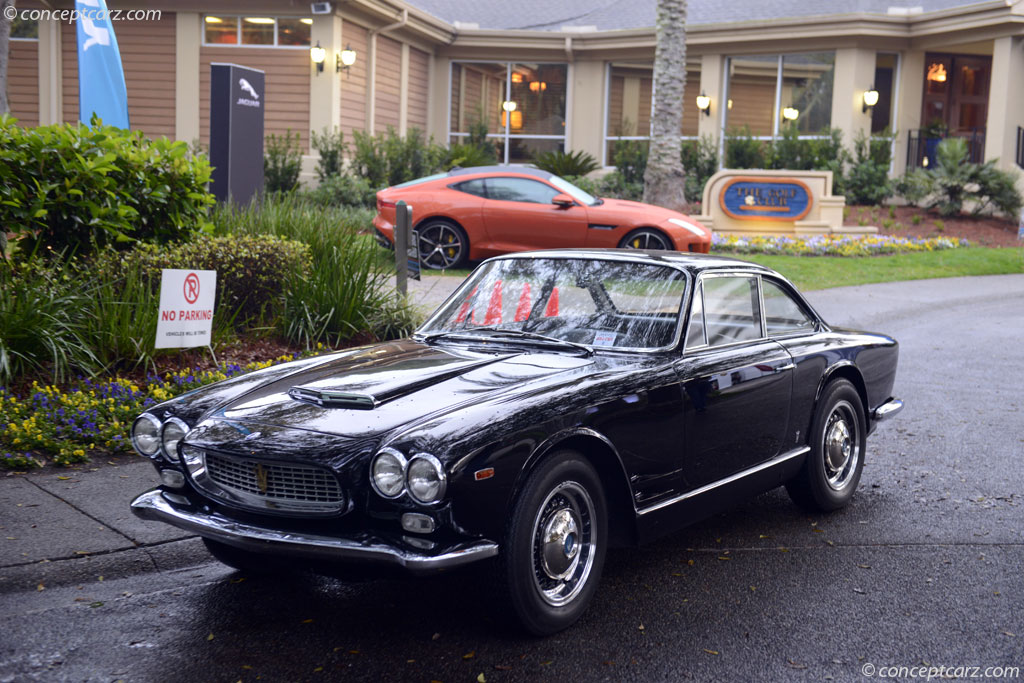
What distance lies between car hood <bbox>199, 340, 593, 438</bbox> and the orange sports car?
9.74 m

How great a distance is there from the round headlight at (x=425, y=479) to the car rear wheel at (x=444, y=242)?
11.4 m

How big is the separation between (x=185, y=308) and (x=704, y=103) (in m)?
21.5

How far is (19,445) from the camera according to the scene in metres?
6.11

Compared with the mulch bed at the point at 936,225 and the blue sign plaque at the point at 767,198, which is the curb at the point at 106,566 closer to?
the blue sign plaque at the point at 767,198

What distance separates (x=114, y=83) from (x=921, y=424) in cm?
972

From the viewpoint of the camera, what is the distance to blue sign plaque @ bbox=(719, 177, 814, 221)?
2041 cm

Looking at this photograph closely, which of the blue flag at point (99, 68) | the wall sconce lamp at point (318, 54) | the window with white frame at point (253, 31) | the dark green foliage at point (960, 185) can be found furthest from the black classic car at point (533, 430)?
the window with white frame at point (253, 31)

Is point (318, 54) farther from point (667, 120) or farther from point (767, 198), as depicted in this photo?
point (767, 198)

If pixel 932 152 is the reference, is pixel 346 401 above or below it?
below

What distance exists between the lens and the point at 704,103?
26.5 metres

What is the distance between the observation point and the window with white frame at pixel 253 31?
22078 mm

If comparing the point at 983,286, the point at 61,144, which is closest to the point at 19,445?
the point at 61,144

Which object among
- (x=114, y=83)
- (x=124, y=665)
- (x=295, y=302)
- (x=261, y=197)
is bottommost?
(x=124, y=665)

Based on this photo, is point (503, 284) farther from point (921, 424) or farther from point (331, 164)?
point (331, 164)
